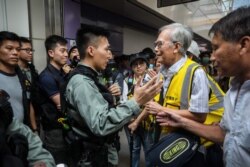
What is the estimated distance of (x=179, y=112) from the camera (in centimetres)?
130

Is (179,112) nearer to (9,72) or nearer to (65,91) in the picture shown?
(65,91)

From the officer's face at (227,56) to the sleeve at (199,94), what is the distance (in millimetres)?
398

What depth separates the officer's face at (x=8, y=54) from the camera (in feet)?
6.55

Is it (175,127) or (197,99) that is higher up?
(197,99)

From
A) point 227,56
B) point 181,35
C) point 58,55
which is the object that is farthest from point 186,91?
point 58,55

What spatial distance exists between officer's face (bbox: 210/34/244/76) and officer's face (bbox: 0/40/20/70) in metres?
1.77

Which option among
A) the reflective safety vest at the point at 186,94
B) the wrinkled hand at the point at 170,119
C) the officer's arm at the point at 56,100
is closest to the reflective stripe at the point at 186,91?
the reflective safety vest at the point at 186,94

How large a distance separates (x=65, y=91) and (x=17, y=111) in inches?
34.3

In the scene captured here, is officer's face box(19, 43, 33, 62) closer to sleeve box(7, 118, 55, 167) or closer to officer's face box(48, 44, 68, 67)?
officer's face box(48, 44, 68, 67)

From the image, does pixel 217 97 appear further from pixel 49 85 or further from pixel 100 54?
pixel 49 85

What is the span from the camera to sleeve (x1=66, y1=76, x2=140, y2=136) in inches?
44.0

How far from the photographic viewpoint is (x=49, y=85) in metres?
2.11

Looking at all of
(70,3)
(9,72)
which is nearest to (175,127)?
(9,72)

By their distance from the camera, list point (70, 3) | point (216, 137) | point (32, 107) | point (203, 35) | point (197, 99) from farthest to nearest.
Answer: point (203, 35)
point (70, 3)
point (32, 107)
point (197, 99)
point (216, 137)
